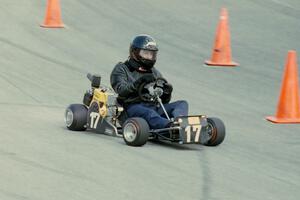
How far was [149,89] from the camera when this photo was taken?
32.9 feet

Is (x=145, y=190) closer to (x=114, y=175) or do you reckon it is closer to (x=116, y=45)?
(x=114, y=175)

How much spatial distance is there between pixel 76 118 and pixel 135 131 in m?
0.99

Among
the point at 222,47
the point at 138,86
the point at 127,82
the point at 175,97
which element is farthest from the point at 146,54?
the point at 222,47

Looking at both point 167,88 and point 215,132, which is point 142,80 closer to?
point 167,88

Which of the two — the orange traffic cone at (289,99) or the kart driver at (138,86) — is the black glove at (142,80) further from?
the orange traffic cone at (289,99)

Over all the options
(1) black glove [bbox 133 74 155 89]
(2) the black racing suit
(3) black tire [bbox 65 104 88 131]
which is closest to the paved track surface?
(3) black tire [bbox 65 104 88 131]

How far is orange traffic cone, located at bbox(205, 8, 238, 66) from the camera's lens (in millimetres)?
15211

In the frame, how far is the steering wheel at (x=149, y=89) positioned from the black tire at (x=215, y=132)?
0.64 m

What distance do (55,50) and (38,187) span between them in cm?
782

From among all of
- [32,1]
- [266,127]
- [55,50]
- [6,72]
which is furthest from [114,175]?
[32,1]

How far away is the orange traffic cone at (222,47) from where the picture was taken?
1521 cm

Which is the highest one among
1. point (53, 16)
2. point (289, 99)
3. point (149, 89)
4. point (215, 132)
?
point (53, 16)

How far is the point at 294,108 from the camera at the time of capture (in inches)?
462

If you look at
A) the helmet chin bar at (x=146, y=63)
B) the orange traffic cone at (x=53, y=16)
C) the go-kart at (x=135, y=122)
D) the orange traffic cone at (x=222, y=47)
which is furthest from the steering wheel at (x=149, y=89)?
the orange traffic cone at (x=53, y=16)
